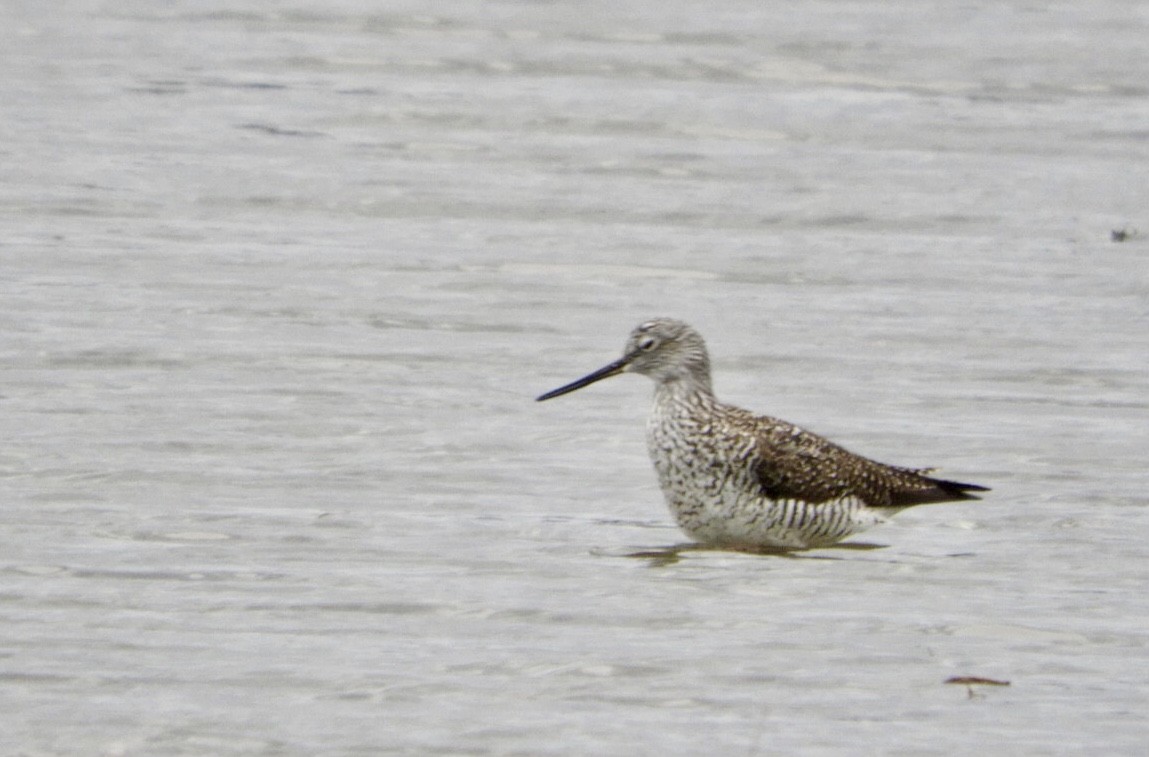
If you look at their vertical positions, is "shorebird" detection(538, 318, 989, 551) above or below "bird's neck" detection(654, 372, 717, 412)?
below

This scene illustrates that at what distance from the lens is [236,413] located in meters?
11.4

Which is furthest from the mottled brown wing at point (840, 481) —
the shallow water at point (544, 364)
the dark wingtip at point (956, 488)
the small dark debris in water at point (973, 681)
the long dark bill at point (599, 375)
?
the small dark debris in water at point (973, 681)

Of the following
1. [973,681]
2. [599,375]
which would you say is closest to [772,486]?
[599,375]

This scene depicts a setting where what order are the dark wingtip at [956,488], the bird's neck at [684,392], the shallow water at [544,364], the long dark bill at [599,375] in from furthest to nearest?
the long dark bill at [599,375] → the bird's neck at [684,392] → the dark wingtip at [956,488] → the shallow water at [544,364]

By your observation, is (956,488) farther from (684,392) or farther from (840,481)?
(684,392)

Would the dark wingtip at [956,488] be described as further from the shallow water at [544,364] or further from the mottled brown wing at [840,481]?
the shallow water at [544,364]

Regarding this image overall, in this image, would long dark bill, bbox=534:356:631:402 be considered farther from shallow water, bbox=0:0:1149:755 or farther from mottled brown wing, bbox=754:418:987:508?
mottled brown wing, bbox=754:418:987:508

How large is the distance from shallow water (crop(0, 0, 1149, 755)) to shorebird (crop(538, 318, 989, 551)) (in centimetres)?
17

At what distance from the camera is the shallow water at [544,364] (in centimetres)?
Result: 760

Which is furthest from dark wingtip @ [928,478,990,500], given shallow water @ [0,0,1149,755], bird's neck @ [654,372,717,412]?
bird's neck @ [654,372,717,412]

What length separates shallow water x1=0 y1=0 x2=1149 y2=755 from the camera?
7.60m

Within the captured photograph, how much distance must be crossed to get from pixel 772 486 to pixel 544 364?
2.97m

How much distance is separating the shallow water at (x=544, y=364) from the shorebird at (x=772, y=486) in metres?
0.17

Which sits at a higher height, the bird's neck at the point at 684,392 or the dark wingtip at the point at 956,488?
the bird's neck at the point at 684,392
